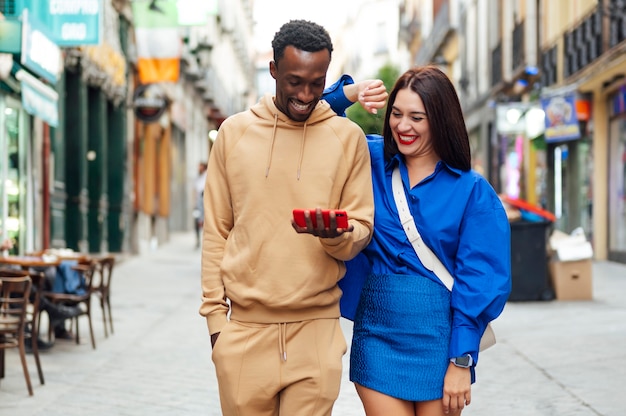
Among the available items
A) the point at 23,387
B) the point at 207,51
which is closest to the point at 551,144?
the point at 207,51

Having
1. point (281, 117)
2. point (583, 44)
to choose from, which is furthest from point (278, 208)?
point (583, 44)

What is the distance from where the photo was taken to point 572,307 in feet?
39.8

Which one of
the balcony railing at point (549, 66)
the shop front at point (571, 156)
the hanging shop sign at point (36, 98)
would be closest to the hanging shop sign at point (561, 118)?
the shop front at point (571, 156)

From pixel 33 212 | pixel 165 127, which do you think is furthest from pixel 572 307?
pixel 165 127

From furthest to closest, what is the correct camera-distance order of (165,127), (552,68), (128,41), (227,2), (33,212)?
(227,2), (165,127), (552,68), (128,41), (33,212)

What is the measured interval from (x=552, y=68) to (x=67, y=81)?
1226 centimetres

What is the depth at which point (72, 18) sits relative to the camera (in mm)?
13250

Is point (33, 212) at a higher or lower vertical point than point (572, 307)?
higher

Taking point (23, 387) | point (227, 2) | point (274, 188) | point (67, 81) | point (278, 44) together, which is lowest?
point (23, 387)

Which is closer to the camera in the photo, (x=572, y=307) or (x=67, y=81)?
(x=572, y=307)

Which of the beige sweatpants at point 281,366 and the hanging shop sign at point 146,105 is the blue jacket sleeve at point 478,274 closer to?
the beige sweatpants at point 281,366

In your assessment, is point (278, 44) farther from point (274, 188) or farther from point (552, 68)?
point (552, 68)

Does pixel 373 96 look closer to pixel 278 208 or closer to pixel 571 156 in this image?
pixel 278 208

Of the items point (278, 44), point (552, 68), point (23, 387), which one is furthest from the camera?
point (552, 68)
